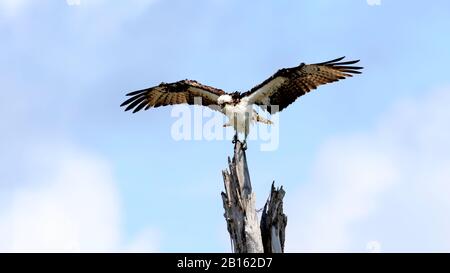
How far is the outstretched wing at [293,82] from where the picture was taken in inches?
698

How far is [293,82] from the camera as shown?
18047 mm

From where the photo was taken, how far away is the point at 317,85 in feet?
59.8

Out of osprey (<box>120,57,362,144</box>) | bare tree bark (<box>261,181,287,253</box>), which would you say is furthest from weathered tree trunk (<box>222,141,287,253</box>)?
osprey (<box>120,57,362,144</box>)

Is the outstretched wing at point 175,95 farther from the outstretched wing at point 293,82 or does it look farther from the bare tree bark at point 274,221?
the bare tree bark at point 274,221

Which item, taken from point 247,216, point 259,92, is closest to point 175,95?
point 259,92

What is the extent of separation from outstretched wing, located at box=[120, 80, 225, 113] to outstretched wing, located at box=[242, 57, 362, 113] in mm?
881

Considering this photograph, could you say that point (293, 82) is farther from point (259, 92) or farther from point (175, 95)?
point (175, 95)

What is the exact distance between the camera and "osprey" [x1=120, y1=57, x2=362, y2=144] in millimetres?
17562

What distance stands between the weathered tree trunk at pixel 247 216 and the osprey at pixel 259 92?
1.74 meters

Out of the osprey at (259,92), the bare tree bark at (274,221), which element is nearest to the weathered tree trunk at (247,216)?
the bare tree bark at (274,221)
